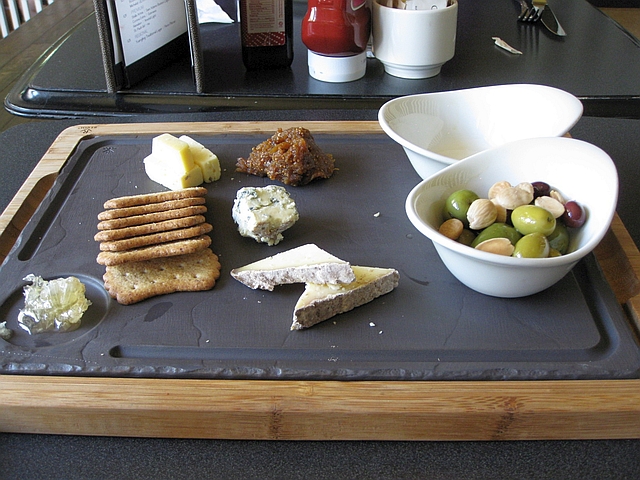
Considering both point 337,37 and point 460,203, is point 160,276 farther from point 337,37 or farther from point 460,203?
point 337,37

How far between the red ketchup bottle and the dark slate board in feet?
2.37

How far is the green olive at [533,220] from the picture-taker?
3.14ft

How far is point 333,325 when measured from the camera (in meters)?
0.96

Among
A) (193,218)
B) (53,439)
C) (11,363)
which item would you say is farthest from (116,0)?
(53,439)

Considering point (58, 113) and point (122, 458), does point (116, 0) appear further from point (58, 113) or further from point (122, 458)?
point (122, 458)

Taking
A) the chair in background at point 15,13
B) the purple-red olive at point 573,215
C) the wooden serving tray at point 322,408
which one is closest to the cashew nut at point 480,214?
Answer: the purple-red olive at point 573,215

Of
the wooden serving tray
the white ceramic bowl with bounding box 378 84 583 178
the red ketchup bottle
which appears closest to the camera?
the wooden serving tray

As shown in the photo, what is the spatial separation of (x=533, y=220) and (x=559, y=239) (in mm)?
65

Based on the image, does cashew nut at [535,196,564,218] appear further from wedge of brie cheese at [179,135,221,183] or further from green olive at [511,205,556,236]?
wedge of brie cheese at [179,135,221,183]

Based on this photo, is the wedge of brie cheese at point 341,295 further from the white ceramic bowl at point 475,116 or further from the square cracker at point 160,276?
the white ceramic bowl at point 475,116

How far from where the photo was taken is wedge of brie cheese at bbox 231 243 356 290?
0.97 metres

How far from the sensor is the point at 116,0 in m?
1.54

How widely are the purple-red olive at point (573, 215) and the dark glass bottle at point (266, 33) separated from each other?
1101mm

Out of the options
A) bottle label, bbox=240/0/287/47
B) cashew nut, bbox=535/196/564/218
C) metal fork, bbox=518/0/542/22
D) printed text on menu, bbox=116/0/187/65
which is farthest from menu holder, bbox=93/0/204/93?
metal fork, bbox=518/0/542/22
